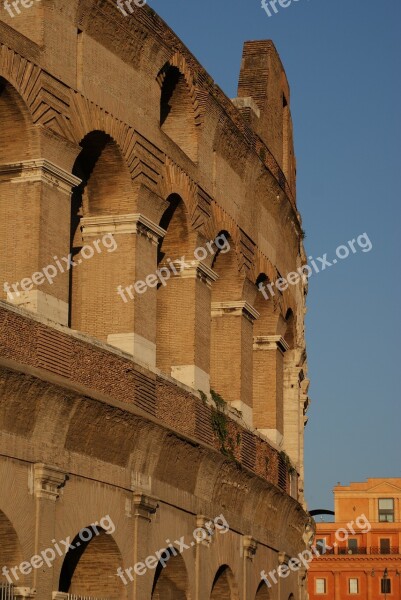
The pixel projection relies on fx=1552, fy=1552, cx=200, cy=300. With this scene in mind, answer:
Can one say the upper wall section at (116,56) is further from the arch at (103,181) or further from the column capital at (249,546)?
the column capital at (249,546)

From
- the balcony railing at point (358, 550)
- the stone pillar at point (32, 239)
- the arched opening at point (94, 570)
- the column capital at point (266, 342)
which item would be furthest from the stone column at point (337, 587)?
the stone pillar at point (32, 239)

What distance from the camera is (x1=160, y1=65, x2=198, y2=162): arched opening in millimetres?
23344

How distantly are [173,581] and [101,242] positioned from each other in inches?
193

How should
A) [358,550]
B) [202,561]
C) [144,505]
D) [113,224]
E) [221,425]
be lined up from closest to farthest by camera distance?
1. [144,505]
2. [113,224]
3. [202,561]
4. [221,425]
5. [358,550]

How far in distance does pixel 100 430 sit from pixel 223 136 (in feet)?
24.9

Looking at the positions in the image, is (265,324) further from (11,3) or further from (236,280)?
(11,3)

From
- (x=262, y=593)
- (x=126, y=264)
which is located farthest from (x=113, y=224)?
(x=262, y=593)

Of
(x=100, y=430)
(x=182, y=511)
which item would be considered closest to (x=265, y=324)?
(x=182, y=511)

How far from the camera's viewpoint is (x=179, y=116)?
23.6 metres

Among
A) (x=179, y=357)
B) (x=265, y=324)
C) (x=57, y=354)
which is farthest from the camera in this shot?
(x=265, y=324)

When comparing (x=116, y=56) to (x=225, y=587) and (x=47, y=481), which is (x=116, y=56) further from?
(x=225, y=587)

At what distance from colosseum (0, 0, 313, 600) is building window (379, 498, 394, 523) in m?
68.7

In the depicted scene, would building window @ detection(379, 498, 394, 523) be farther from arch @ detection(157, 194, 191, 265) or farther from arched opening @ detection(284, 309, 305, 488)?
arch @ detection(157, 194, 191, 265)

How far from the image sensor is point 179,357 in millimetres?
22703
